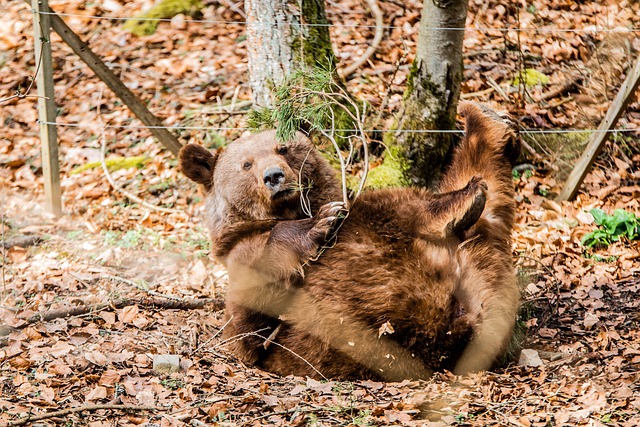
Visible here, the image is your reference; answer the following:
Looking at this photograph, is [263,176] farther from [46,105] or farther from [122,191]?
[122,191]

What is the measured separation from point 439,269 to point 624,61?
5738mm

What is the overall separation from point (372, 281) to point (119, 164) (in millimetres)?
5983

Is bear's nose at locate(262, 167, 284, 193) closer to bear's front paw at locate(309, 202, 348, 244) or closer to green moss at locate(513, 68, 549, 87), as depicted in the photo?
bear's front paw at locate(309, 202, 348, 244)

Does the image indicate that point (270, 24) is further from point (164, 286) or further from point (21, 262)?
point (21, 262)

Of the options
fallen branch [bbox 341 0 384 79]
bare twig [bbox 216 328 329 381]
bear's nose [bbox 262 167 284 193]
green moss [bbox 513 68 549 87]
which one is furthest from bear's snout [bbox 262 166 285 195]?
green moss [bbox 513 68 549 87]

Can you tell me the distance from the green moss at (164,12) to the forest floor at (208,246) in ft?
0.62

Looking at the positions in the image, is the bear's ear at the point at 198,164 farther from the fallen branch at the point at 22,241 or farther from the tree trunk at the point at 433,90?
the fallen branch at the point at 22,241

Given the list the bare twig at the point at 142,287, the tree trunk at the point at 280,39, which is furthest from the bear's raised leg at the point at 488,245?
the bare twig at the point at 142,287

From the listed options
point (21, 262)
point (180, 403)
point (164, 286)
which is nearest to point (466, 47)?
point (164, 286)

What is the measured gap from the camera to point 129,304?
616cm

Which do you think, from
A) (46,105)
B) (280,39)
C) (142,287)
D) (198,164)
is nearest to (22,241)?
(46,105)

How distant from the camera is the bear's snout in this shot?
5.07m

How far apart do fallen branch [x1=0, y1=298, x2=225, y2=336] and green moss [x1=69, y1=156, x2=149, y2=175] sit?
386 cm

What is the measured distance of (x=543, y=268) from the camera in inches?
257
